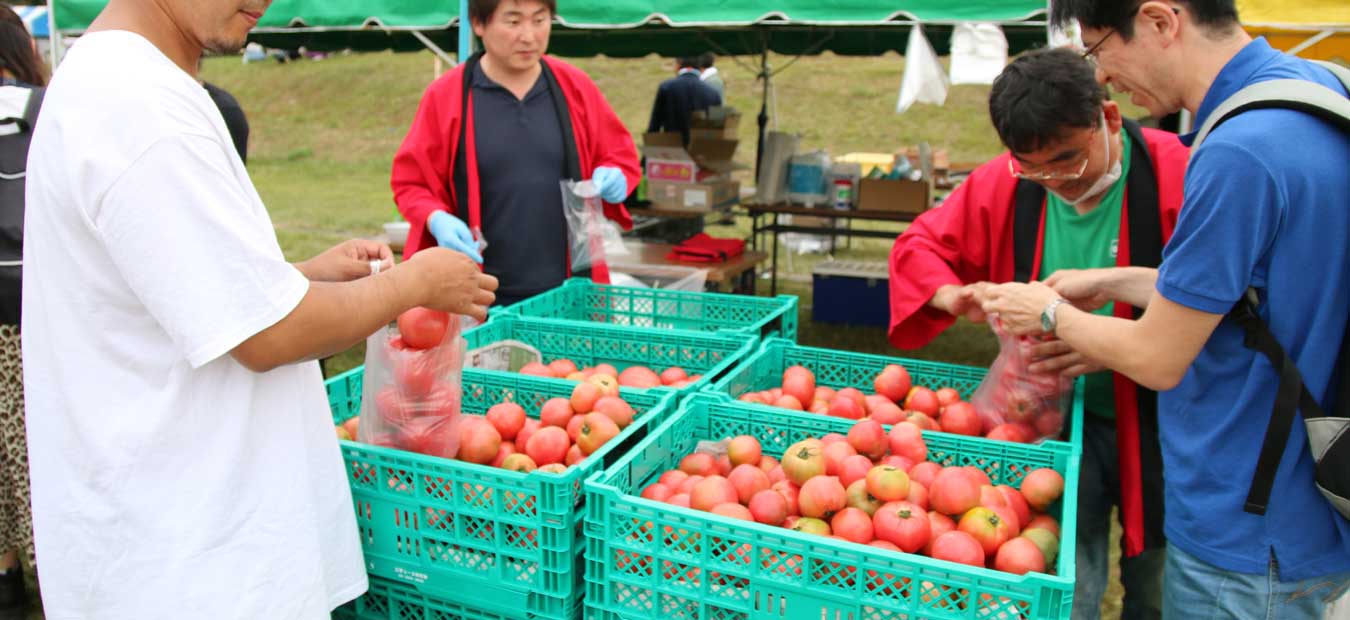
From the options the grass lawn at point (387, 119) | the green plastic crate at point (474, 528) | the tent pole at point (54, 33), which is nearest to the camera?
the green plastic crate at point (474, 528)

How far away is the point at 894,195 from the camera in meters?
7.27

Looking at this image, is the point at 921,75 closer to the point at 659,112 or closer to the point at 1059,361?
the point at 1059,361

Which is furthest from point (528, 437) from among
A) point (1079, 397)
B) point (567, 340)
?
point (1079, 397)

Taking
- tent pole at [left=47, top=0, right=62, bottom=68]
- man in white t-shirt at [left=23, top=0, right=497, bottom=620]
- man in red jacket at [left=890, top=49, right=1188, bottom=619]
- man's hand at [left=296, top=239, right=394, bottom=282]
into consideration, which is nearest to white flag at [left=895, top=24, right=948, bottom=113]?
man in red jacket at [left=890, top=49, right=1188, bottom=619]

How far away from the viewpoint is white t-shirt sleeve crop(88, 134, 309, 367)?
1198 millimetres

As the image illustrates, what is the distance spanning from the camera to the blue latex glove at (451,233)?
9.71ft

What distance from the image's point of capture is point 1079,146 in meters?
2.09

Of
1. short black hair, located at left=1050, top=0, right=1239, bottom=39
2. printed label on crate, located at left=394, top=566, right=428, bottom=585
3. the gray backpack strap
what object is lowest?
printed label on crate, located at left=394, top=566, right=428, bottom=585

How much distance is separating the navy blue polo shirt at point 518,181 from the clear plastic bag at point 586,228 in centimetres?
5

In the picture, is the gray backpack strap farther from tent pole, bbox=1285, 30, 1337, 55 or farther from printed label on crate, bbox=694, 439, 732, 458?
tent pole, bbox=1285, 30, 1337, 55

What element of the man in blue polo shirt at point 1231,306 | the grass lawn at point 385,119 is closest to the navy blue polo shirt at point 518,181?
the man in blue polo shirt at point 1231,306

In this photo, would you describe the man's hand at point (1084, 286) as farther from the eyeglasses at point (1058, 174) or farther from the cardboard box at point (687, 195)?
the cardboard box at point (687, 195)

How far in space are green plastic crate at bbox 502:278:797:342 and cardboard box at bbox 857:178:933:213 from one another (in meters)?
4.22

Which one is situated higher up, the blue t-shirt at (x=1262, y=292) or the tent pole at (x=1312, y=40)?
the tent pole at (x=1312, y=40)
